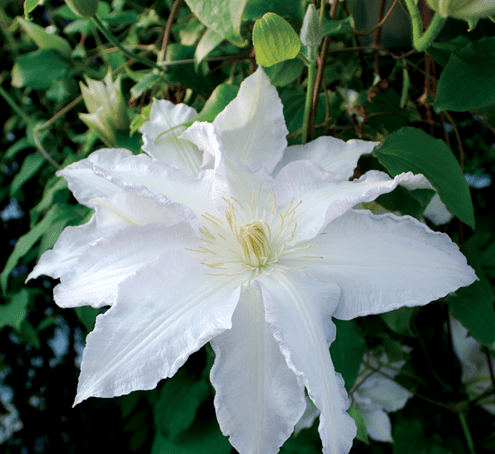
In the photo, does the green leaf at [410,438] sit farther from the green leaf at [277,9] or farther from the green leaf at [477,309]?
the green leaf at [277,9]

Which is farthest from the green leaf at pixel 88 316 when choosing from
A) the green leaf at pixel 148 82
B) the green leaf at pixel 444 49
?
the green leaf at pixel 444 49

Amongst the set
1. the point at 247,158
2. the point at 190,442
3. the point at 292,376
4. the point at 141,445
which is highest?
the point at 247,158

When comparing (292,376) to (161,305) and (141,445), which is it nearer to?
(161,305)

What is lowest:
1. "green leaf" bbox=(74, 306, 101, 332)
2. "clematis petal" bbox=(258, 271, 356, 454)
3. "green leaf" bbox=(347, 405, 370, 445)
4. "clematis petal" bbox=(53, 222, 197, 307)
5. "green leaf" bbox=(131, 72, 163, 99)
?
"green leaf" bbox=(347, 405, 370, 445)

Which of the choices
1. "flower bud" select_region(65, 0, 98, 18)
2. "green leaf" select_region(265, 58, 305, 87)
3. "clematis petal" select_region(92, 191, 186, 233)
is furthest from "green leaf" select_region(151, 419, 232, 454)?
"flower bud" select_region(65, 0, 98, 18)

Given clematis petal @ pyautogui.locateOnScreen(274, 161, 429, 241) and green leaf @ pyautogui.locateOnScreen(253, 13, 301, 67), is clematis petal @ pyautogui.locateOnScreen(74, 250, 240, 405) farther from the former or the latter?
green leaf @ pyautogui.locateOnScreen(253, 13, 301, 67)

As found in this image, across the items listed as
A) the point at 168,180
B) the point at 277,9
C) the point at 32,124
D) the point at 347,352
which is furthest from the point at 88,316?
the point at 32,124

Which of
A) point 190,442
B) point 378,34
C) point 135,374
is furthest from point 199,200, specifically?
point 190,442

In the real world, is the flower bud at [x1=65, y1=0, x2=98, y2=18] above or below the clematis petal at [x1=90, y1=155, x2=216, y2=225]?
above
